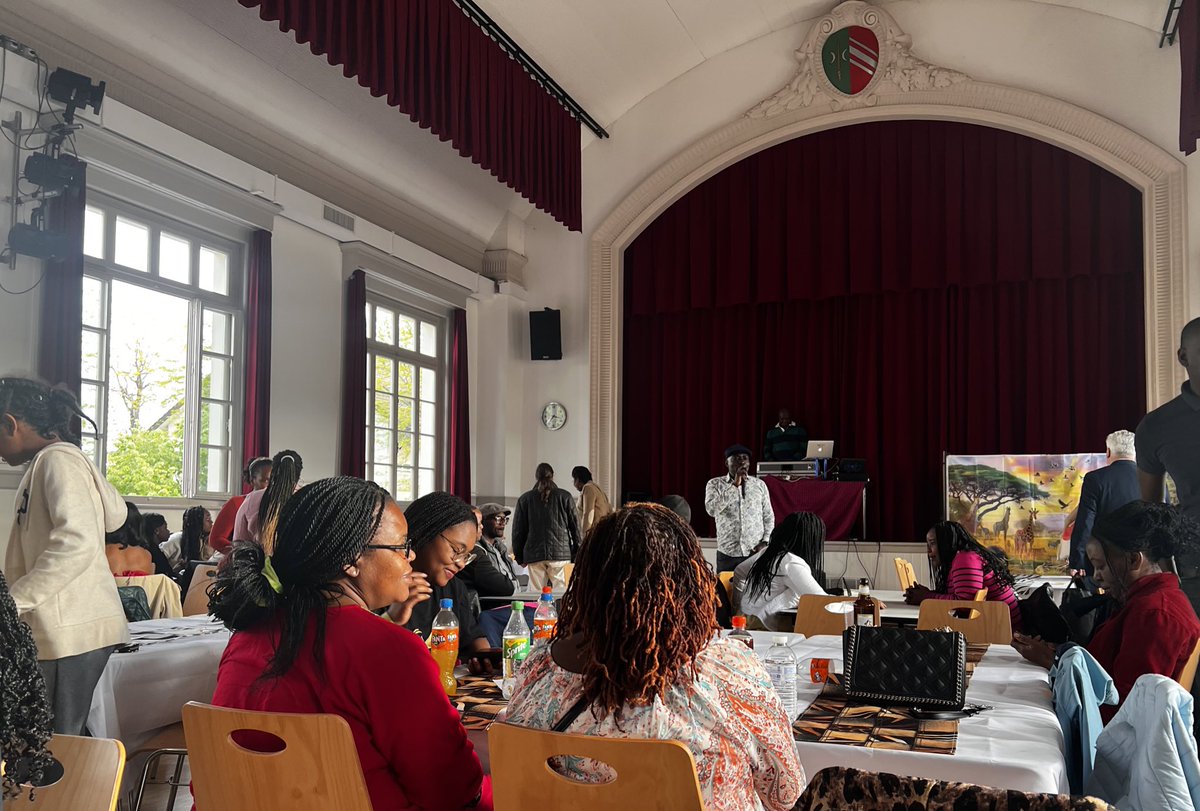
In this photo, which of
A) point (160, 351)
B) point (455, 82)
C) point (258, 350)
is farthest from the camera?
point (455, 82)

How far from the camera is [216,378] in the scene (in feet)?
24.3

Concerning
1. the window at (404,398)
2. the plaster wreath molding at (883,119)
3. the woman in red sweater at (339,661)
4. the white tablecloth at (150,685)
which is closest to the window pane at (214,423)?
the window at (404,398)

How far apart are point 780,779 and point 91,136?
5.81 meters

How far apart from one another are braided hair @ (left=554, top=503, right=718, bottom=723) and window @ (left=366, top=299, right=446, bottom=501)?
754 centimetres

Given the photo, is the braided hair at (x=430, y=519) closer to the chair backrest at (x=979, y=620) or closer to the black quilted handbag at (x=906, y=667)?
the black quilted handbag at (x=906, y=667)

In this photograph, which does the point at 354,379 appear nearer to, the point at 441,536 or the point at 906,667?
the point at 441,536

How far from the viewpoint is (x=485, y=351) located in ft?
35.2

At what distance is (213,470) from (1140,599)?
6.19m

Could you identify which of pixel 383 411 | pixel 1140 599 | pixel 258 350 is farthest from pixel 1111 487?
pixel 383 411

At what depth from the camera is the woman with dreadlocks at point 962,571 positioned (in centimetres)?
481

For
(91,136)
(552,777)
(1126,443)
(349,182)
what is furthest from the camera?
(349,182)

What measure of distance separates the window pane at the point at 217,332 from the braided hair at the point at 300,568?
5891 millimetres

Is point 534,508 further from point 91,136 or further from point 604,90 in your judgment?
point 604,90

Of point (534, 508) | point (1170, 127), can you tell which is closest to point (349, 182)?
point (534, 508)
